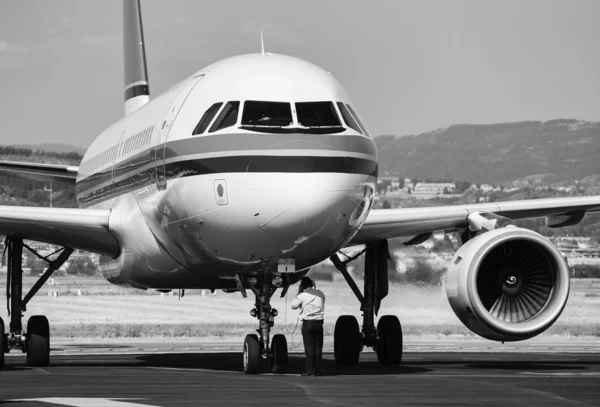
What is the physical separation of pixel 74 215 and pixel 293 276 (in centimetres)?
388

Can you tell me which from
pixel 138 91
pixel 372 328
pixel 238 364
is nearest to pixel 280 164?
pixel 372 328

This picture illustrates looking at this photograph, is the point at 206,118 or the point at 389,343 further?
the point at 389,343

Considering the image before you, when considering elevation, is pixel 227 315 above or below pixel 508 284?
below

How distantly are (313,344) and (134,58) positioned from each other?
16274 millimetres

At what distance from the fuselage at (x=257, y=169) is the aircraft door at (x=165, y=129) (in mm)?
27

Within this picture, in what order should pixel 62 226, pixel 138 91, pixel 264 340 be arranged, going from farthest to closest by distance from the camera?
1. pixel 138 91
2. pixel 62 226
3. pixel 264 340

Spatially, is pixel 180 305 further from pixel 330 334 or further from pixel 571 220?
pixel 571 220

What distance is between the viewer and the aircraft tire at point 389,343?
22625 mm

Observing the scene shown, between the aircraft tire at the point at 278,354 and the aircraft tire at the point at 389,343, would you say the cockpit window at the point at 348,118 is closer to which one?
the aircraft tire at the point at 278,354

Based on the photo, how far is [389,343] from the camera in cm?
2270

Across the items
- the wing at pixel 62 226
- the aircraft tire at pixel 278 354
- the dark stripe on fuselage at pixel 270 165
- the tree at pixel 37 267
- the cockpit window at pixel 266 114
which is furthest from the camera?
the tree at pixel 37 267

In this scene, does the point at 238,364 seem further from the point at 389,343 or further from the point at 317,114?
the point at 317,114

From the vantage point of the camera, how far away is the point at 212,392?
591 inches

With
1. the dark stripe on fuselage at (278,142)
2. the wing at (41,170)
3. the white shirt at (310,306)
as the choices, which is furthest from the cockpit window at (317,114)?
the wing at (41,170)
